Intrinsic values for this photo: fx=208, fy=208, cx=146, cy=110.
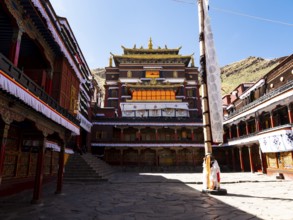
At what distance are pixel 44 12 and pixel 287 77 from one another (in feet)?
71.5

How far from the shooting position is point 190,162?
29.5 m

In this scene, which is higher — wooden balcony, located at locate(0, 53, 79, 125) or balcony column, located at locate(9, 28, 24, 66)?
balcony column, located at locate(9, 28, 24, 66)

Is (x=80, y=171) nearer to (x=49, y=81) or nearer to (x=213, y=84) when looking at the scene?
(x=49, y=81)

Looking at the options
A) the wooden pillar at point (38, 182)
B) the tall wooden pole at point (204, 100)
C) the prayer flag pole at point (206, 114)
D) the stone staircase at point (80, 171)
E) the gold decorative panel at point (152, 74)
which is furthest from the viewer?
the gold decorative panel at point (152, 74)

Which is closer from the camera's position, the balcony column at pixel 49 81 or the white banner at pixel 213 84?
the white banner at pixel 213 84

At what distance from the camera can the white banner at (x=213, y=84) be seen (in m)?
9.82

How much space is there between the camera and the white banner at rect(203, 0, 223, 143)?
32.2 ft

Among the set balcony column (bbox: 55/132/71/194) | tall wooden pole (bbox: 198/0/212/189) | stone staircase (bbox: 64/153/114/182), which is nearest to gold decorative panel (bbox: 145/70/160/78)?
stone staircase (bbox: 64/153/114/182)

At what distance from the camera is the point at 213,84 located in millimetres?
10312

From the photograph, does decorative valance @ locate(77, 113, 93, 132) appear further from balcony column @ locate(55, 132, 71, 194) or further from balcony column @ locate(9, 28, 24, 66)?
balcony column @ locate(9, 28, 24, 66)

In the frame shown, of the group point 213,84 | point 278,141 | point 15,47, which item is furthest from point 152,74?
point 15,47

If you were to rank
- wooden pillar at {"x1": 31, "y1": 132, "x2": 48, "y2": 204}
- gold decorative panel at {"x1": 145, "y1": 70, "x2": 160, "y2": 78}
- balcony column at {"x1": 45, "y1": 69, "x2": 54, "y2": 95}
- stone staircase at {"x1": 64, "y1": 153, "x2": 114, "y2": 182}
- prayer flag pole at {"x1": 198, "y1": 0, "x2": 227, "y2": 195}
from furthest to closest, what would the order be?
gold decorative panel at {"x1": 145, "y1": 70, "x2": 160, "y2": 78} → stone staircase at {"x1": 64, "y1": 153, "x2": 114, "y2": 182} → balcony column at {"x1": 45, "y1": 69, "x2": 54, "y2": 95} → prayer flag pole at {"x1": 198, "y1": 0, "x2": 227, "y2": 195} → wooden pillar at {"x1": 31, "y1": 132, "x2": 48, "y2": 204}

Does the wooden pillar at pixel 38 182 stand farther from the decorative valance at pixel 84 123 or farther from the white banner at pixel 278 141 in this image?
the white banner at pixel 278 141

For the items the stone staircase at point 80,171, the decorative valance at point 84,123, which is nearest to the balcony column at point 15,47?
the stone staircase at point 80,171
